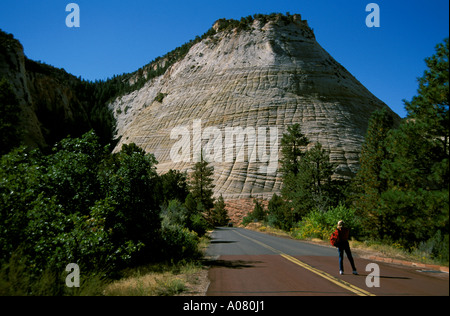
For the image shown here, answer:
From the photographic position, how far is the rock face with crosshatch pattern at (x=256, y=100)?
51.3 meters

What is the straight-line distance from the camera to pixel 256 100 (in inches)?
2372

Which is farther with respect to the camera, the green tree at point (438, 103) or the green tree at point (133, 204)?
the green tree at point (133, 204)

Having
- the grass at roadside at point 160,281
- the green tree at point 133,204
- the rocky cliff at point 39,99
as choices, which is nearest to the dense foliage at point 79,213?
the green tree at point 133,204

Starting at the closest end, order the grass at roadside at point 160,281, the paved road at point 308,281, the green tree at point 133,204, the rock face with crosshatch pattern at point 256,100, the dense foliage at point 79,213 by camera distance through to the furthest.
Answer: the paved road at point 308,281, the grass at roadside at point 160,281, the dense foliage at point 79,213, the green tree at point 133,204, the rock face with crosshatch pattern at point 256,100

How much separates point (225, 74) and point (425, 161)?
6633 centimetres

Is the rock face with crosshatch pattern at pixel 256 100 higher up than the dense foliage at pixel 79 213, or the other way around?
the rock face with crosshatch pattern at pixel 256 100

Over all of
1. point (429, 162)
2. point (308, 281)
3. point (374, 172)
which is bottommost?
point (308, 281)

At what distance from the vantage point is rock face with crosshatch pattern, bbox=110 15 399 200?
51.3 meters

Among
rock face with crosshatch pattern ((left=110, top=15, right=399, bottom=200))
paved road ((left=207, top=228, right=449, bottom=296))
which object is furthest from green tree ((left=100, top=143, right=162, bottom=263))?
rock face with crosshatch pattern ((left=110, top=15, right=399, bottom=200))

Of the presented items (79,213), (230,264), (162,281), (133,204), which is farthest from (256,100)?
(162,281)

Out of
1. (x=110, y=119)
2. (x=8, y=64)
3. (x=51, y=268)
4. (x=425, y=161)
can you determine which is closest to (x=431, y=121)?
(x=425, y=161)

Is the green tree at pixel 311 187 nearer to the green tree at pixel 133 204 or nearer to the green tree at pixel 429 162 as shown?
the green tree at pixel 133 204

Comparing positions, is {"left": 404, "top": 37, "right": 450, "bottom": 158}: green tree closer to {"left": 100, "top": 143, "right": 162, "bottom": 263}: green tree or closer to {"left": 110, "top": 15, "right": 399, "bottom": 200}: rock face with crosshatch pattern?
{"left": 100, "top": 143, "right": 162, "bottom": 263}: green tree

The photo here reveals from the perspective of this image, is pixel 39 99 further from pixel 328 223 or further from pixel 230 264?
pixel 230 264
